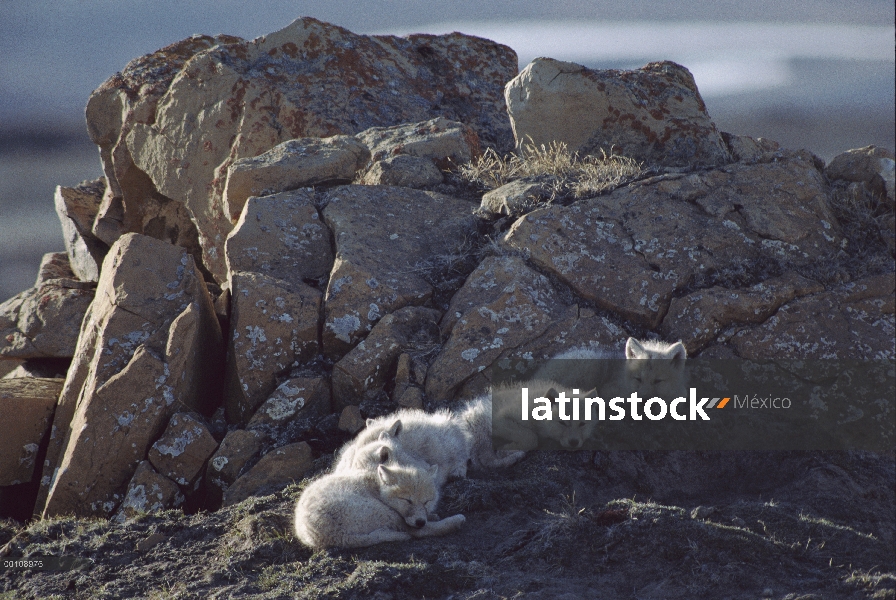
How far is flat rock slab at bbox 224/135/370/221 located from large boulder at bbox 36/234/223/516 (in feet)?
4.50

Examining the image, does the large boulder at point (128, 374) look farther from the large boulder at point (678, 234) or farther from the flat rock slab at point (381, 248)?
the large boulder at point (678, 234)

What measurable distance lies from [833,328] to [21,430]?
28.3 ft

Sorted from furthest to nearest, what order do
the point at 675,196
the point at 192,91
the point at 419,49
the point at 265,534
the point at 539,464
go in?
the point at 419,49 → the point at 192,91 → the point at 675,196 → the point at 539,464 → the point at 265,534

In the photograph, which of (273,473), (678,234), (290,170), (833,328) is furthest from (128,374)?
(833,328)

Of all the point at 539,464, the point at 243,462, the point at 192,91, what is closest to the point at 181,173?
the point at 192,91

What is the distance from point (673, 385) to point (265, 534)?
4.02 meters

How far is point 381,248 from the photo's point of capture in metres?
8.73

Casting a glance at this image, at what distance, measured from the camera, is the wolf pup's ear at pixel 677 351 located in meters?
7.12

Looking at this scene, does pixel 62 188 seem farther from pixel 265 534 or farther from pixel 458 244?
pixel 265 534

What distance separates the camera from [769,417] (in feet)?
24.2

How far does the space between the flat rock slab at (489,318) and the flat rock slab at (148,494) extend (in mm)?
2676

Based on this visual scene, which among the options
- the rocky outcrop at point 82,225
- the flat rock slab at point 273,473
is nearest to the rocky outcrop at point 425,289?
the flat rock slab at point 273,473

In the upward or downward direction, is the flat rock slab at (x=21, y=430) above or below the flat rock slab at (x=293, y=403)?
below

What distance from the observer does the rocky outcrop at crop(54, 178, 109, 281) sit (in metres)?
13.1
